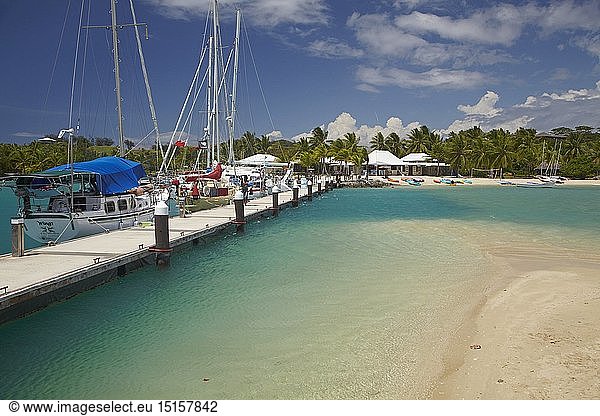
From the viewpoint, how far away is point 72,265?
45.0 ft

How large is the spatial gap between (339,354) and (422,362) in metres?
1.50

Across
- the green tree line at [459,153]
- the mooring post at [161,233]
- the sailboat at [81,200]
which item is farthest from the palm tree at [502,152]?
the mooring post at [161,233]

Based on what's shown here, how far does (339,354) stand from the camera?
32.4 ft

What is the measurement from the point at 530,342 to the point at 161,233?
426 inches

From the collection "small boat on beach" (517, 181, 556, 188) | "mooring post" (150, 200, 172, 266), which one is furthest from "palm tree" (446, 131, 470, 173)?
"mooring post" (150, 200, 172, 266)

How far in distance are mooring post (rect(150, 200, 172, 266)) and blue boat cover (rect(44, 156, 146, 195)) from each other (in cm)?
595

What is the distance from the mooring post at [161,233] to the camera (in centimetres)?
1630

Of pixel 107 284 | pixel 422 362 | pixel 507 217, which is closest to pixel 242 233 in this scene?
pixel 107 284

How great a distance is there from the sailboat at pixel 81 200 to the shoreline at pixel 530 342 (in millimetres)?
13929

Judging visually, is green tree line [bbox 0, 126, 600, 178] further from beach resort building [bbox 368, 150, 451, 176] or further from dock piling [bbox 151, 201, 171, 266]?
dock piling [bbox 151, 201, 171, 266]

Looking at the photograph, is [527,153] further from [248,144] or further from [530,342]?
[530,342]

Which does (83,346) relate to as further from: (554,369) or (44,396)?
(554,369)

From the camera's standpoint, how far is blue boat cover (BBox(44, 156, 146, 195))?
2128 centimetres

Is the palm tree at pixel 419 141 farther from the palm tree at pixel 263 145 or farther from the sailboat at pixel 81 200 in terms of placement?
the sailboat at pixel 81 200
